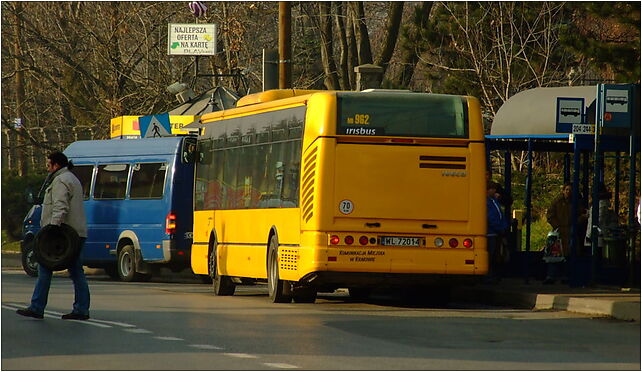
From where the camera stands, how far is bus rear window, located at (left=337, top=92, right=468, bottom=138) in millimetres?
20203

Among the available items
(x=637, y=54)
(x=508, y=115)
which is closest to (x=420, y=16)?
(x=637, y=54)

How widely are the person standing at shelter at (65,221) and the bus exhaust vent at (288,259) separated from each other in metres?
3.63

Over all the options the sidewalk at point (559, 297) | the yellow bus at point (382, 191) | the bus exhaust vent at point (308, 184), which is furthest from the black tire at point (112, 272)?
the bus exhaust vent at point (308, 184)

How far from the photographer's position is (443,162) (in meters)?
20.3

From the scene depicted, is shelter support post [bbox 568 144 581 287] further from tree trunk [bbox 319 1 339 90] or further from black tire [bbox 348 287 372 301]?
tree trunk [bbox 319 1 339 90]

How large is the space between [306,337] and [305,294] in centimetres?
654

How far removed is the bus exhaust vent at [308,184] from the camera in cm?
2011

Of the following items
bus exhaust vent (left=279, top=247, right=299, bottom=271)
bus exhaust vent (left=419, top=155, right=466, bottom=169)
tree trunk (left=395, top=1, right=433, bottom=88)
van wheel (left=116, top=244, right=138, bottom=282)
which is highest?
tree trunk (left=395, top=1, right=433, bottom=88)

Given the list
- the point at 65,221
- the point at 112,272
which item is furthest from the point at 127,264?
the point at 65,221

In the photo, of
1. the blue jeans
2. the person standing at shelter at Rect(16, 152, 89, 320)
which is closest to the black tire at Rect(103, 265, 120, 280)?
the person standing at shelter at Rect(16, 152, 89, 320)

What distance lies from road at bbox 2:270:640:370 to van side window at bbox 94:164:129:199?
26.0 ft

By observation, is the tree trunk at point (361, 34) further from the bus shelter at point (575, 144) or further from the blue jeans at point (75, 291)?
the blue jeans at point (75, 291)

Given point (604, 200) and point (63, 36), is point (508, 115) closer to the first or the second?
point (604, 200)

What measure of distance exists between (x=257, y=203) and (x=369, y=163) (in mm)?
2860
